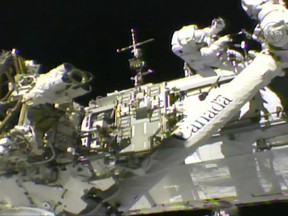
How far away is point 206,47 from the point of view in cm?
297

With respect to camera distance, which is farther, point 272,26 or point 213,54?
point 213,54

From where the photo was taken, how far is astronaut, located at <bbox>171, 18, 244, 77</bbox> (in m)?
2.93

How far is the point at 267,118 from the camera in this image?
3.12 m

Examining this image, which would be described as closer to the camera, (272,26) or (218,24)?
(272,26)

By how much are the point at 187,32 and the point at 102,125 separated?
0.83 metres

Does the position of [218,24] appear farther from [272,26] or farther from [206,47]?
[272,26]

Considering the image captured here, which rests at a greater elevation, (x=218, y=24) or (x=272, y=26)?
(x=218, y=24)

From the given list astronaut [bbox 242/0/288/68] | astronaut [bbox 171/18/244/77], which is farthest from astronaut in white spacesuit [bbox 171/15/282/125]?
astronaut [bbox 242/0/288/68]

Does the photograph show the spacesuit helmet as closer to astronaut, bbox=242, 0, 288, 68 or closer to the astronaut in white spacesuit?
the astronaut in white spacesuit

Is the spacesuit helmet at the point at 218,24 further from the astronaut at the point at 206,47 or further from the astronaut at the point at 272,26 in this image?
the astronaut at the point at 272,26

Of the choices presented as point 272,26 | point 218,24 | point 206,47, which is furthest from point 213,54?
point 272,26

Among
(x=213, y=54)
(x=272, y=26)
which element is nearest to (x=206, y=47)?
(x=213, y=54)

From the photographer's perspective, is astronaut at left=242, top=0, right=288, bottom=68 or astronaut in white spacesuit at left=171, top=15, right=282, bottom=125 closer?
astronaut at left=242, top=0, right=288, bottom=68

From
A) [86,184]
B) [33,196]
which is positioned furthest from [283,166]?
[33,196]
